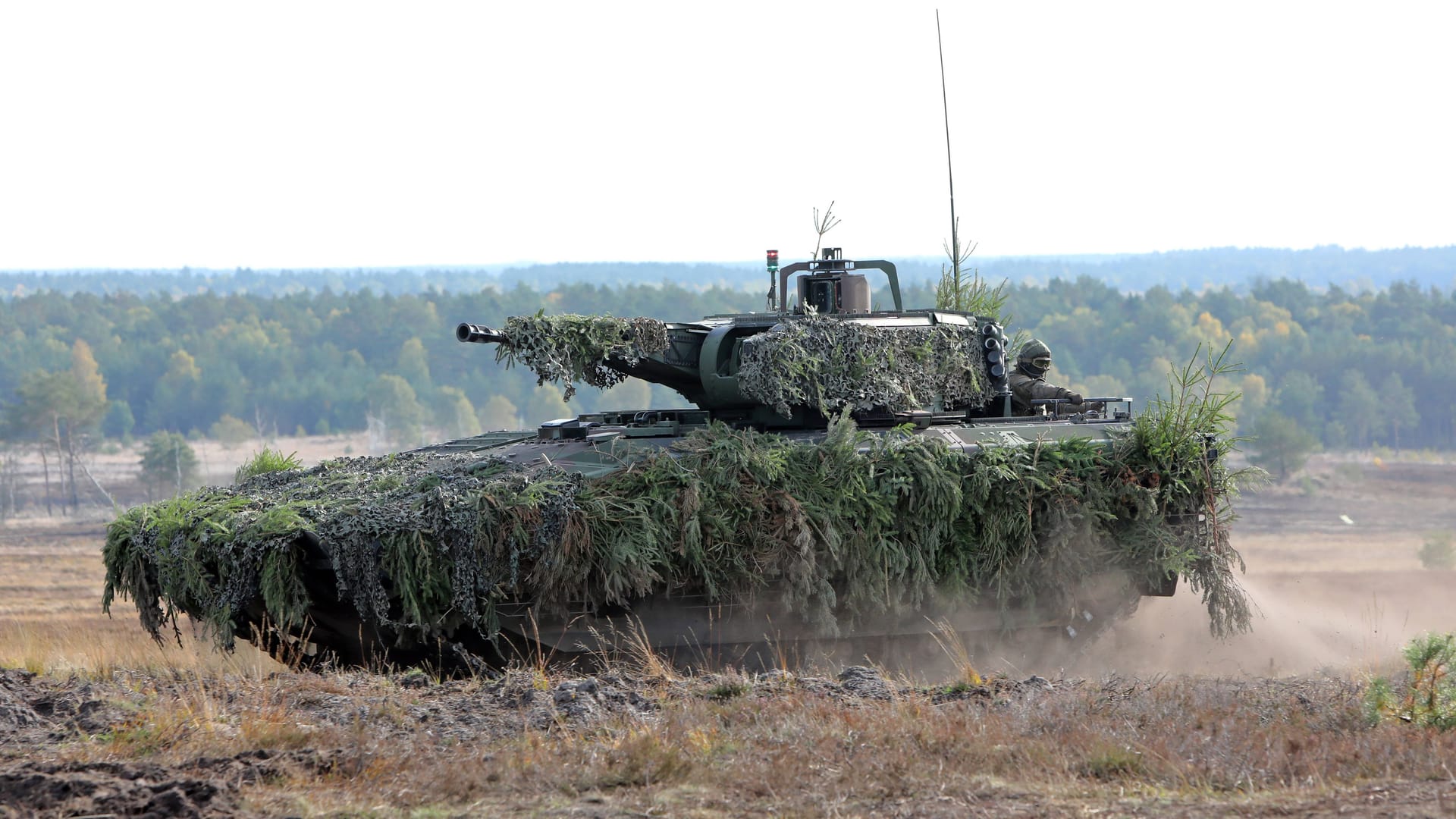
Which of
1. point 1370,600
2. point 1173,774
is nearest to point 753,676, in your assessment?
point 1173,774

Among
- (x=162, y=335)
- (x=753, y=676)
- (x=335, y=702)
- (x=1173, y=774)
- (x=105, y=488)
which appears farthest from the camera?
(x=162, y=335)

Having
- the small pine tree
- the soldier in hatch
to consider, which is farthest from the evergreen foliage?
the small pine tree

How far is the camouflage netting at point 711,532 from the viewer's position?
948cm

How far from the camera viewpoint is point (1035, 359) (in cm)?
1295

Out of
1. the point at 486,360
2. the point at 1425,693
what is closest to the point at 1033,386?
the point at 1425,693

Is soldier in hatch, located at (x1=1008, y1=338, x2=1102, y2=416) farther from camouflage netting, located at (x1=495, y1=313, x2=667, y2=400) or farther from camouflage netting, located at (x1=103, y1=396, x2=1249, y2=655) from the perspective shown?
camouflage netting, located at (x1=495, y1=313, x2=667, y2=400)

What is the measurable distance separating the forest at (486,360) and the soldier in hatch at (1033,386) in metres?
55.6

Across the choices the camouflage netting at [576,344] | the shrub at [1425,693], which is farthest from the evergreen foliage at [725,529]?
the shrub at [1425,693]

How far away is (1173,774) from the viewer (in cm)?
689

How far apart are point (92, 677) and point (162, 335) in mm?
82446

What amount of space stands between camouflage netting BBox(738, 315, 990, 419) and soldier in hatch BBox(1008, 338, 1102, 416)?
100 centimetres

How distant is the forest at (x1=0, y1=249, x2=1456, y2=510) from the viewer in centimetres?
7406

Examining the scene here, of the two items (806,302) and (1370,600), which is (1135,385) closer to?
(1370,600)

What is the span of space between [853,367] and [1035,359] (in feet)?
7.93
